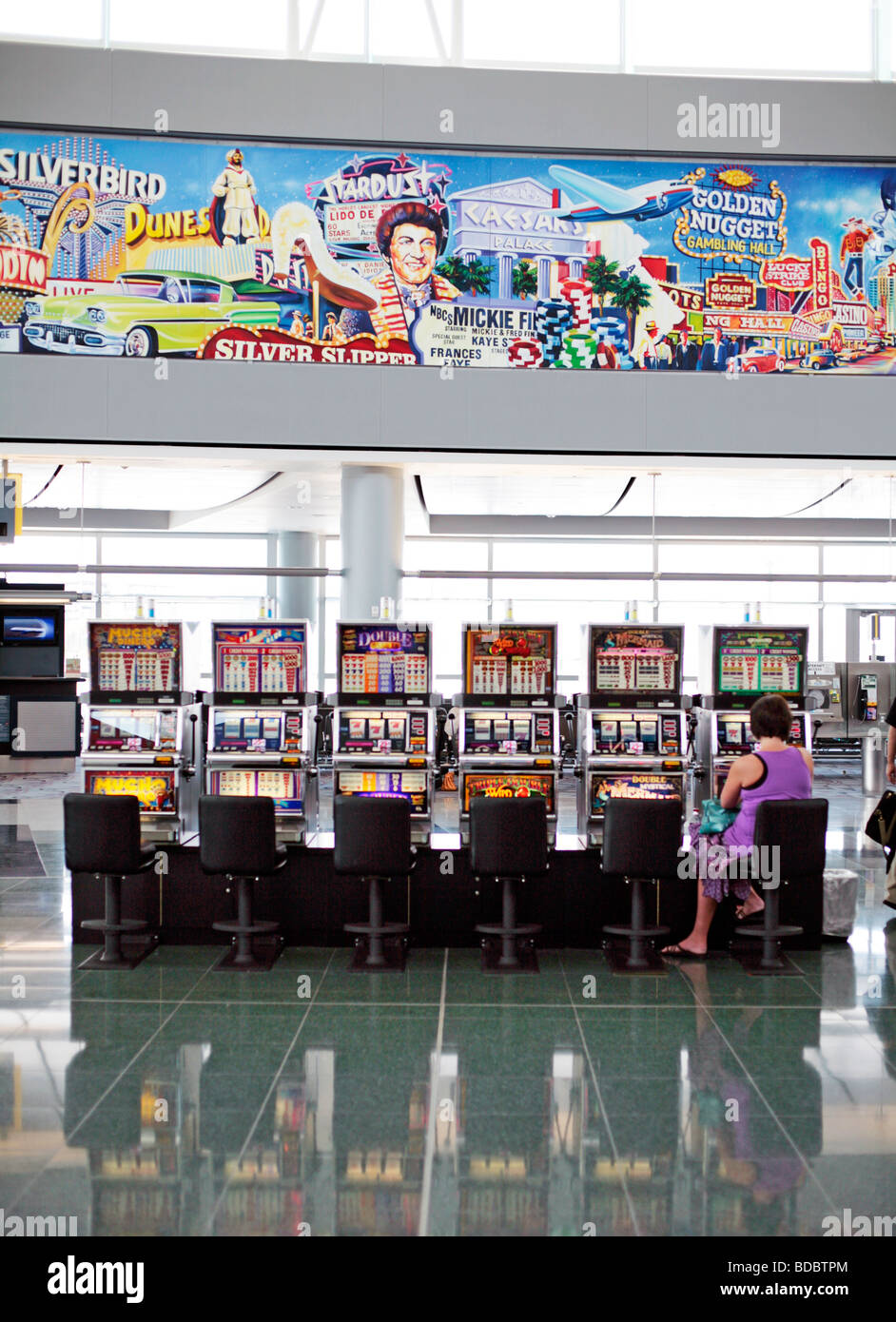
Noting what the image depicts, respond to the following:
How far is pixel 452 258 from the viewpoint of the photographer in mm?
7820

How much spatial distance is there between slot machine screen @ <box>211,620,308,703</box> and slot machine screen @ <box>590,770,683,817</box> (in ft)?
7.30

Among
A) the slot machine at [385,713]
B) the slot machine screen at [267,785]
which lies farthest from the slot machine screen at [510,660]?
the slot machine screen at [267,785]

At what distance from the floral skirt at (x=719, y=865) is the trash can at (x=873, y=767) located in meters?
7.60

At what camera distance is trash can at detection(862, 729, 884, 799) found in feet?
41.7

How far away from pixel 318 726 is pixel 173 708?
108 centimetres

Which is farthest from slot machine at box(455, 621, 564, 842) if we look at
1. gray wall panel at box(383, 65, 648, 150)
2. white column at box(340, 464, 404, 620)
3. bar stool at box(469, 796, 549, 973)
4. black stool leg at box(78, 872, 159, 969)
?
gray wall panel at box(383, 65, 648, 150)

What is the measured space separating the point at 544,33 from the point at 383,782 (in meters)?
6.00

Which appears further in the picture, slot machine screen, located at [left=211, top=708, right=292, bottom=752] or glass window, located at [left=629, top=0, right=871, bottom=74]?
glass window, located at [left=629, top=0, right=871, bottom=74]

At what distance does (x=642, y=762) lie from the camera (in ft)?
25.0

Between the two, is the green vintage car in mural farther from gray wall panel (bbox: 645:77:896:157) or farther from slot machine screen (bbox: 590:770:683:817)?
slot machine screen (bbox: 590:770:683:817)

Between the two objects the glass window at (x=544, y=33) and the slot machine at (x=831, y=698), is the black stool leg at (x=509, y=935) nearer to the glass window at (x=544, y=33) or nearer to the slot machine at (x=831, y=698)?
the glass window at (x=544, y=33)

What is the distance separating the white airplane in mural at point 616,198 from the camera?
307 inches

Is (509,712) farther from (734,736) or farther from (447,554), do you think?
(447,554)

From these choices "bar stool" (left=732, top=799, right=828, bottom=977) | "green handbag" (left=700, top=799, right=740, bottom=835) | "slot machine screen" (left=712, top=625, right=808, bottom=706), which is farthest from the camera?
"slot machine screen" (left=712, top=625, right=808, bottom=706)
